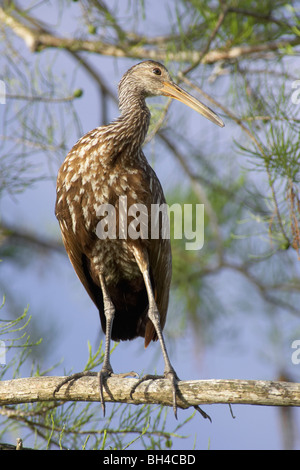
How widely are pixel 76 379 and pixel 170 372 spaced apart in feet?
1.39

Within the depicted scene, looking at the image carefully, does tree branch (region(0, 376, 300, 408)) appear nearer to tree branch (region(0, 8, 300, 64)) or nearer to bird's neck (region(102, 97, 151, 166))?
bird's neck (region(102, 97, 151, 166))

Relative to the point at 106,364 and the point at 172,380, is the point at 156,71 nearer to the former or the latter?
the point at 106,364

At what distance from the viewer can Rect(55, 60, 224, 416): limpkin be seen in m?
2.97

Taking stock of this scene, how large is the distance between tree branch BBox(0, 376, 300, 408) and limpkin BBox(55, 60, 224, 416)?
0.07 m

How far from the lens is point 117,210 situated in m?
2.95

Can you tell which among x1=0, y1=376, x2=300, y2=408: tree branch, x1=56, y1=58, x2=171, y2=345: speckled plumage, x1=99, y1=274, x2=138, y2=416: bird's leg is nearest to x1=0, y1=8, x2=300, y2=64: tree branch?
x1=56, y1=58, x2=171, y2=345: speckled plumage

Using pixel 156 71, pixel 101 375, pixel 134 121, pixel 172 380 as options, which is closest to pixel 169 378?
pixel 172 380

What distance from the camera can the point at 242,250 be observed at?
583 cm

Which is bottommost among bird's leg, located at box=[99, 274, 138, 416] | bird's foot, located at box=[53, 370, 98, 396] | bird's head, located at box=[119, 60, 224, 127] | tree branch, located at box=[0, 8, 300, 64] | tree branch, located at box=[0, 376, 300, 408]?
tree branch, located at box=[0, 376, 300, 408]

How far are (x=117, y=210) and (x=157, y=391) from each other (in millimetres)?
868

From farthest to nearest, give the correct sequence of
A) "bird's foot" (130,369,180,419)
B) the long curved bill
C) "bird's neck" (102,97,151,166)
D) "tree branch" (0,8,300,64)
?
"tree branch" (0,8,300,64) → the long curved bill → "bird's neck" (102,97,151,166) → "bird's foot" (130,369,180,419)

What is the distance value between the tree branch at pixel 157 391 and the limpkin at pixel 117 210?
0.07m
